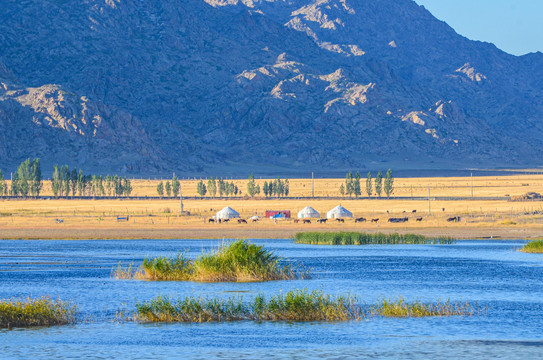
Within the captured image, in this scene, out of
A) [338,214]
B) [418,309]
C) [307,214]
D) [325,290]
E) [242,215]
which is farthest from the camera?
[242,215]

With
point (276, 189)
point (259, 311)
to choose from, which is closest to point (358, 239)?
point (259, 311)

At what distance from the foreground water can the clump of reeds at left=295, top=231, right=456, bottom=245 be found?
540 centimetres

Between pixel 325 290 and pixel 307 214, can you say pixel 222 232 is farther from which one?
pixel 325 290

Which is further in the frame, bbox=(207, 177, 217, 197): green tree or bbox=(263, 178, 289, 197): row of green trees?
bbox=(207, 177, 217, 197): green tree

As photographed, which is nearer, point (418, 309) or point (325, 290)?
point (418, 309)

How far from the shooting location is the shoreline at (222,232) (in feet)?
323

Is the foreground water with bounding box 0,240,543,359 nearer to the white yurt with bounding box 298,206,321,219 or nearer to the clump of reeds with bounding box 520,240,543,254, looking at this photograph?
the clump of reeds with bounding box 520,240,543,254

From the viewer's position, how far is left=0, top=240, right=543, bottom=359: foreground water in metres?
33.6

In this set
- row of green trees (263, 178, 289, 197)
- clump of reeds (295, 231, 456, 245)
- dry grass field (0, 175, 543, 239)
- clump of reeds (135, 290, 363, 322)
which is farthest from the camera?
row of green trees (263, 178, 289, 197)

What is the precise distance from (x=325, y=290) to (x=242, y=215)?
8676cm

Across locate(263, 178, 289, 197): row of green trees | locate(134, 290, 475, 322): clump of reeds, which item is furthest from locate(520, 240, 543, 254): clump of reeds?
locate(263, 178, 289, 197): row of green trees

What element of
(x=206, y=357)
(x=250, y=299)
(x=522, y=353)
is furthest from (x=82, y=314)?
(x=522, y=353)

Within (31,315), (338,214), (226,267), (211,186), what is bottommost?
(31,315)

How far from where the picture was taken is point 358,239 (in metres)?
89.9
